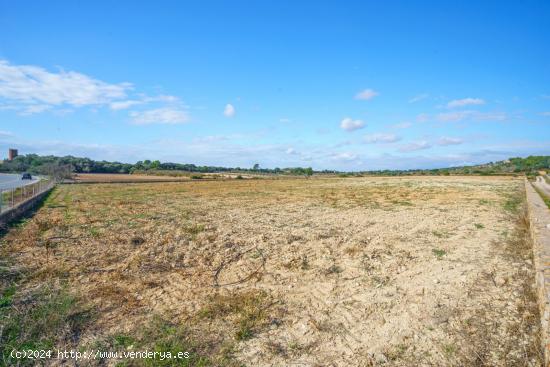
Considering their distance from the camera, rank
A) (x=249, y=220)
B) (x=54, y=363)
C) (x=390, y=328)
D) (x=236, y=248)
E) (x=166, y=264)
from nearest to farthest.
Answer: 1. (x=54, y=363)
2. (x=390, y=328)
3. (x=166, y=264)
4. (x=236, y=248)
5. (x=249, y=220)

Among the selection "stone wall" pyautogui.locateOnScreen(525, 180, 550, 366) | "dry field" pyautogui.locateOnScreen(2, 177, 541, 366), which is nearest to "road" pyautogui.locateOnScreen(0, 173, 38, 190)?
"dry field" pyautogui.locateOnScreen(2, 177, 541, 366)

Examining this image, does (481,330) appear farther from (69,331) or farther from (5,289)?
(5,289)

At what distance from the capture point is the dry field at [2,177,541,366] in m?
4.72

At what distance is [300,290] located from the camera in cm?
689

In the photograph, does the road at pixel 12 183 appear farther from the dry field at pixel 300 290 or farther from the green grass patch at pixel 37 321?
the green grass patch at pixel 37 321

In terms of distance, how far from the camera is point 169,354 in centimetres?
450

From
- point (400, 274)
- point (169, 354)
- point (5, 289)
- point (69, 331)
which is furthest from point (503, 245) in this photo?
point (5, 289)

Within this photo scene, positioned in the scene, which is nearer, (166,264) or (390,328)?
(390,328)

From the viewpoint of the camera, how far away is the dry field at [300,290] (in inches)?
186

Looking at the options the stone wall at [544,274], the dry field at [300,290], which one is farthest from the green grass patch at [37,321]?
the stone wall at [544,274]

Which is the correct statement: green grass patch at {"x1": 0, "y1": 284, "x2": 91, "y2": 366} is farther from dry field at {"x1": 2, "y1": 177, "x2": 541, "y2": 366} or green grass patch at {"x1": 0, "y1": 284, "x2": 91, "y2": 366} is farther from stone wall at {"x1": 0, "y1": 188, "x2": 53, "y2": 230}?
stone wall at {"x1": 0, "y1": 188, "x2": 53, "y2": 230}

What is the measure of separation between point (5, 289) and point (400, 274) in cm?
845

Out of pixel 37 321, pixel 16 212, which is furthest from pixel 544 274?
pixel 16 212

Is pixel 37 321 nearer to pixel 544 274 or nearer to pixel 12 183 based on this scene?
pixel 544 274
